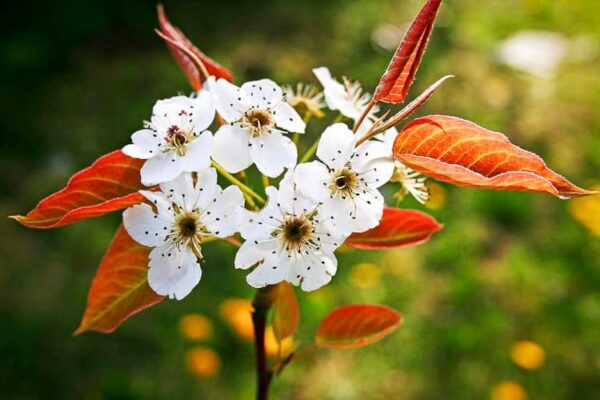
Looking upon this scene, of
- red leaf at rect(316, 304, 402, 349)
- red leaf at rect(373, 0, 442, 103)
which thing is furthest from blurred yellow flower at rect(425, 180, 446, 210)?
red leaf at rect(373, 0, 442, 103)

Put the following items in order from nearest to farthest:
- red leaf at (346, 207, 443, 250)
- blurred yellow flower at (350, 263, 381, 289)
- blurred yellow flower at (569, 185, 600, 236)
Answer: red leaf at (346, 207, 443, 250), blurred yellow flower at (350, 263, 381, 289), blurred yellow flower at (569, 185, 600, 236)

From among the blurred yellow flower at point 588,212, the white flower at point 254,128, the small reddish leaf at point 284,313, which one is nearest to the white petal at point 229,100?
the white flower at point 254,128

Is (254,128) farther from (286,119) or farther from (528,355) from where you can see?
(528,355)

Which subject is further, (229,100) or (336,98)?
(336,98)

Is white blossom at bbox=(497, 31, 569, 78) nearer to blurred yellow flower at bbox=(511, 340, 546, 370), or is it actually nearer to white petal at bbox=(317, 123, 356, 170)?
blurred yellow flower at bbox=(511, 340, 546, 370)

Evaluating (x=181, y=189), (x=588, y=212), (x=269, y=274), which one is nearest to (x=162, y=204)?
(x=181, y=189)
